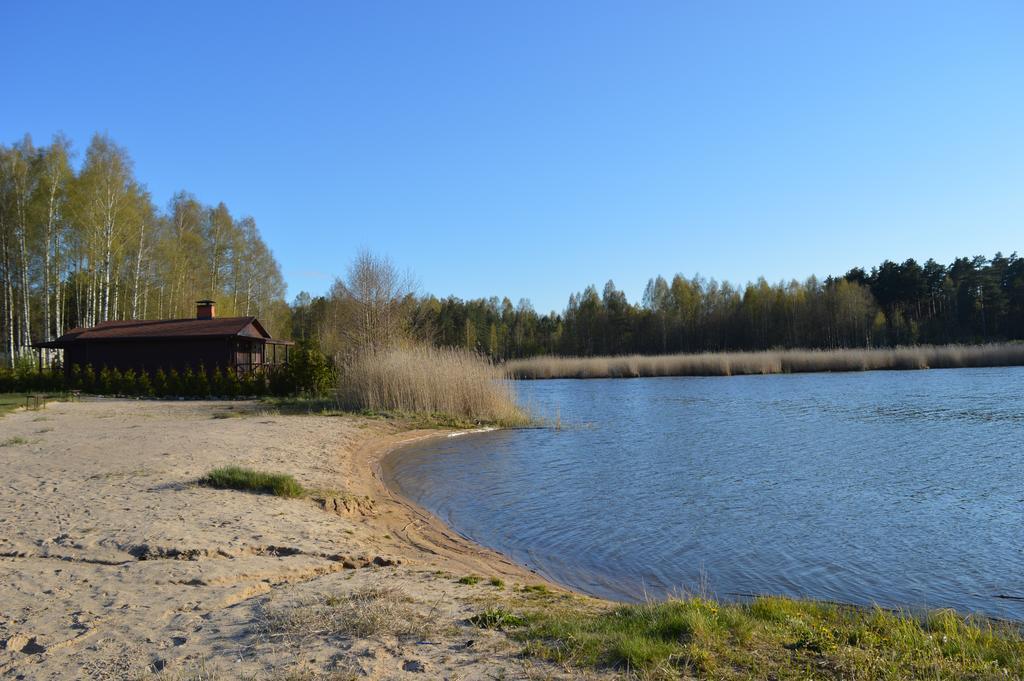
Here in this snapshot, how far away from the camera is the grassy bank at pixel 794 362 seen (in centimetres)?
4222

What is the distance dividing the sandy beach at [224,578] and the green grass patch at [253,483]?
0.76ft

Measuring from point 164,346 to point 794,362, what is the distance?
3627 cm

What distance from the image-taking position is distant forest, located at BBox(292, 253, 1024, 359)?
59.6 meters

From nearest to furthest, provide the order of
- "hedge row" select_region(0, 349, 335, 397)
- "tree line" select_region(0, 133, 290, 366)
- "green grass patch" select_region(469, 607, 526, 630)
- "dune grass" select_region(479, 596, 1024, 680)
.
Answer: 1. "dune grass" select_region(479, 596, 1024, 680)
2. "green grass patch" select_region(469, 607, 526, 630)
3. "hedge row" select_region(0, 349, 335, 397)
4. "tree line" select_region(0, 133, 290, 366)

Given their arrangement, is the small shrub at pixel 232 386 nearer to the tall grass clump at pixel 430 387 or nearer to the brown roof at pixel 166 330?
the brown roof at pixel 166 330

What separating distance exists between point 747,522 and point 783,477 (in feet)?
11.0

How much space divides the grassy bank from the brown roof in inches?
734

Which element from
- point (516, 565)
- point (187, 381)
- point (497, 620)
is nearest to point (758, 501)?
point (516, 565)

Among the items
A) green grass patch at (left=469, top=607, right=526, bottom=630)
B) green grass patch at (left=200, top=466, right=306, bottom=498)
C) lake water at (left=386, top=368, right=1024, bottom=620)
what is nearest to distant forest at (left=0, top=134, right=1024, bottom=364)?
lake water at (left=386, top=368, right=1024, bottom=620)

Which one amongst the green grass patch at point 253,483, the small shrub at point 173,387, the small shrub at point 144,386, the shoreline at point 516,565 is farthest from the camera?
the small shrub at point 173,387

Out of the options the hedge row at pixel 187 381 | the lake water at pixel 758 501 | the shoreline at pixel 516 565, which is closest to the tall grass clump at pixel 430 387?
the lake water at pixel 758 501

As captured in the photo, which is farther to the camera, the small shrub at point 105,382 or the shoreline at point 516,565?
the small shrub at point 105,382

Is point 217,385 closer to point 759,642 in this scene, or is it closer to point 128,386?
point 128,386

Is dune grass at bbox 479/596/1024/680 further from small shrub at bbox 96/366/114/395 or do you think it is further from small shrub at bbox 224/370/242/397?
small shrub at bbox 96/366/114/395
